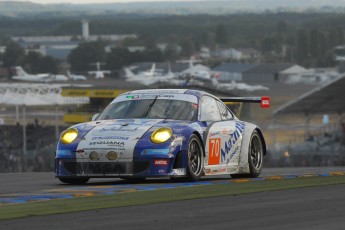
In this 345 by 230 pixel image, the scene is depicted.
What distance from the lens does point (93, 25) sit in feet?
616

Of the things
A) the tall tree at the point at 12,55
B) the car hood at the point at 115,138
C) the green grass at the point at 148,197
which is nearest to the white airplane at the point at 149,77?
the tall tree at the point at 12,55

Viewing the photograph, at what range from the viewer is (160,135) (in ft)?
43.4

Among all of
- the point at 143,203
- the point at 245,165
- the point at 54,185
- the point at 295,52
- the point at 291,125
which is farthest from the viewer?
the point at 295,52

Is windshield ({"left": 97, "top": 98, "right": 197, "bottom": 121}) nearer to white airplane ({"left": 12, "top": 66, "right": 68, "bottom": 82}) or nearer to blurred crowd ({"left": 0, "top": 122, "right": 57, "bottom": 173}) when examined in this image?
blurred crowd ({"left": 0, "top": 122, "right": 57, "bottom": 173})

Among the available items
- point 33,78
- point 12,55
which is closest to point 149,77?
point 33,78

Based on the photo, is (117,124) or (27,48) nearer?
(117,124)

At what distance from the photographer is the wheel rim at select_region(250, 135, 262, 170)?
1509 centimetres

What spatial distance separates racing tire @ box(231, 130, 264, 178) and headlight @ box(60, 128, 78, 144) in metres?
2.32

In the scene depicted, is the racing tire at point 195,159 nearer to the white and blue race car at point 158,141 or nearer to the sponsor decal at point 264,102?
the white and blue race car at point 158,141

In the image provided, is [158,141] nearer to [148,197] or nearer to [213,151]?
[213,151]

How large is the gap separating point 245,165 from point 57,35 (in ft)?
575

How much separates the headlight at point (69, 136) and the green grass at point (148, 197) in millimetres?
1639

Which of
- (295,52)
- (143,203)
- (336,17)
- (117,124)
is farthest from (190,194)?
(336,17)

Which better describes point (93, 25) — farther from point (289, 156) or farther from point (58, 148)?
point (58, 148)
